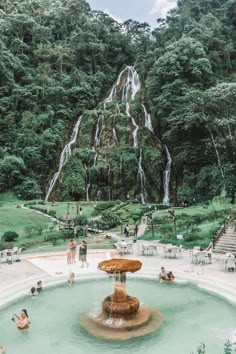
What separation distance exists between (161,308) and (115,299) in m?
1.84

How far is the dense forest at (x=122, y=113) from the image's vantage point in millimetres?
40219

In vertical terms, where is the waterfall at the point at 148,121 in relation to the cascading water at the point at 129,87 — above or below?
below

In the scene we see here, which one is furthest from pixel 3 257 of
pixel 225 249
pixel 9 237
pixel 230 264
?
pixel 225 249

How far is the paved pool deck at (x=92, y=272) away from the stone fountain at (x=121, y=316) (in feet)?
11.1

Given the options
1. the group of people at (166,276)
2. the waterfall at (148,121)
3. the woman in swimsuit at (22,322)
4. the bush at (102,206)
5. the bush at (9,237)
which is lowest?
the woman in swimsuit at (22,322)

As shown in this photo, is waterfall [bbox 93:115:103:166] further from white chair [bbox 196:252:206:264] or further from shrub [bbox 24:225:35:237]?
white chair [bbox 196:252:206:264]

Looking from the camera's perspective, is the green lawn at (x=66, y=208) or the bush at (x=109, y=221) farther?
the green lawn at (x=66, y=208)

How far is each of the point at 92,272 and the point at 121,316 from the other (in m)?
5.31

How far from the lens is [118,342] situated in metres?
9.87

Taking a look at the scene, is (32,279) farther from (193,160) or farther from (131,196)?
(193,160)

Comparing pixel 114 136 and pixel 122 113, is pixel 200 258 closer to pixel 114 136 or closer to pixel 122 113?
pixel 114 136

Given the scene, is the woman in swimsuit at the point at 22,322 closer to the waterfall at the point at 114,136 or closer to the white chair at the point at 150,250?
the white chair at the point at 150,250

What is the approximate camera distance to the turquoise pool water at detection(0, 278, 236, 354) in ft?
31.3

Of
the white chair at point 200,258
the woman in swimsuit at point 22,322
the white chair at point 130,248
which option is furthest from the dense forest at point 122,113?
the woman in swimsuit at point 22,322
